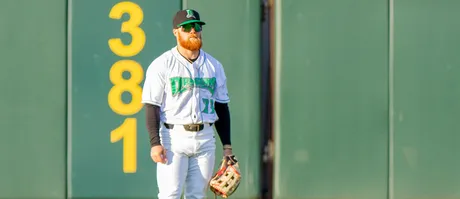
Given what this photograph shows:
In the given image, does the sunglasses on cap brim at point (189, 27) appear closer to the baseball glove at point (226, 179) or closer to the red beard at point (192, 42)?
the red beard at point (192, 42)

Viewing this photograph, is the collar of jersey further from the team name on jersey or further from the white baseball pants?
the white baseball pants

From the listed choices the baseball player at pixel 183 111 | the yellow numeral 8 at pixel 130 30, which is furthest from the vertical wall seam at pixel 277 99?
the baseball player at pixel 183 111

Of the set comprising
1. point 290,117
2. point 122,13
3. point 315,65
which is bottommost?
point 290,117

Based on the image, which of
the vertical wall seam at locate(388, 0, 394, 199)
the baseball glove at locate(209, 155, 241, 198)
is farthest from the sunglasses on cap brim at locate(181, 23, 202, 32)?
the vertical wall seam at locate(388, 0, 394, 199)

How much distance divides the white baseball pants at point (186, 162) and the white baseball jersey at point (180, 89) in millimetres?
82

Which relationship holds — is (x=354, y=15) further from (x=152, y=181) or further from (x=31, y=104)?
(x=31, y=104)

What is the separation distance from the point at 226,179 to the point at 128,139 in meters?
1.65

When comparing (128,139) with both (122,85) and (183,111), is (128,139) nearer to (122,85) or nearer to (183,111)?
(122,85)

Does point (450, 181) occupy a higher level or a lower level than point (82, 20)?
lower

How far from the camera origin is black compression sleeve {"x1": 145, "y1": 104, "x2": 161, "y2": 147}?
4828mm

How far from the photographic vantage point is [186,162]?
4.99 metres

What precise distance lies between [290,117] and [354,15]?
1019 mm

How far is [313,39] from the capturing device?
653cm

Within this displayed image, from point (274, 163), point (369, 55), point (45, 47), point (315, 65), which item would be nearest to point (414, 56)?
point (369, 55)
